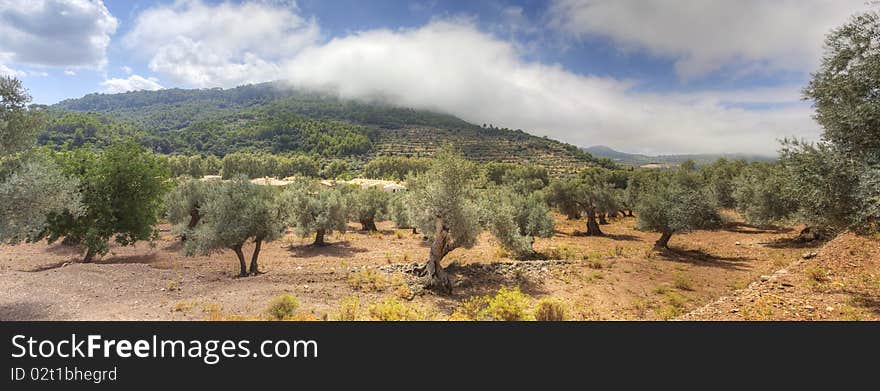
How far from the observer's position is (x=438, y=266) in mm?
15406

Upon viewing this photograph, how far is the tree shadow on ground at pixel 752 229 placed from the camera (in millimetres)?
31680

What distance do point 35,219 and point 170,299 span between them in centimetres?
437

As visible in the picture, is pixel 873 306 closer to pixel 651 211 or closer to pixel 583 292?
pixel 583 292

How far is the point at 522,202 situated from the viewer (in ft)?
96.5

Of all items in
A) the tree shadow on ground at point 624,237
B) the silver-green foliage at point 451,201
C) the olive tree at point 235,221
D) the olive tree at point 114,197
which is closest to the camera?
the olive tree at point 235,221

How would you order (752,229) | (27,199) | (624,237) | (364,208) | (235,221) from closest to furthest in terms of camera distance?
(27,199), (235,221), (624,237), (752,229), (364,208)

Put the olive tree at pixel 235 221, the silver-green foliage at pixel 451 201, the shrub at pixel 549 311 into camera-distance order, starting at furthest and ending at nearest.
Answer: the silver-green foliage at pixel 451 201
the olive tree at pixel 235 221
the shrub at pixel 549 311

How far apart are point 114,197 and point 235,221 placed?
908 cm

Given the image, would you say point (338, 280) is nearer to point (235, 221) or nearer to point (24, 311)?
point (235, 221)

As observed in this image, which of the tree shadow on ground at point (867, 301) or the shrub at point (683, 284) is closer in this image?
the tree shadow on ground at point (867, 301)

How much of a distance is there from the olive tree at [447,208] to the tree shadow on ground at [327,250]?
991 cm

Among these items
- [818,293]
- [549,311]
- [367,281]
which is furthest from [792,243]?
[367,281]

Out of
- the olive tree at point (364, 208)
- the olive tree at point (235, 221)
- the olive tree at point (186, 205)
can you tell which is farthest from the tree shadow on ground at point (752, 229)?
the olive tree at point (186, 205)

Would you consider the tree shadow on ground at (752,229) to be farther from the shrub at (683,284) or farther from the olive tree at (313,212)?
the olive tree at (313,212)
